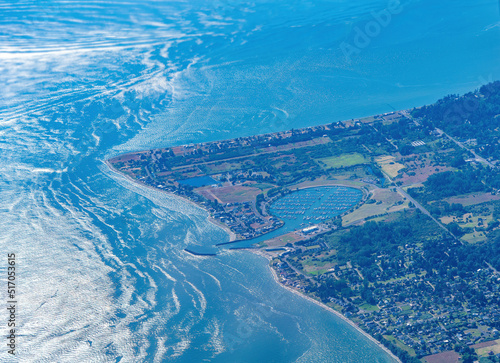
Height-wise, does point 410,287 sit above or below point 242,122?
below

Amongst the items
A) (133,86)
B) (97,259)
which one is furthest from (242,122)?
(97,259)

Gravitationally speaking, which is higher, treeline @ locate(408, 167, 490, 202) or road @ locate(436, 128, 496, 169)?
road @ locate(436, 128, 496, 169)

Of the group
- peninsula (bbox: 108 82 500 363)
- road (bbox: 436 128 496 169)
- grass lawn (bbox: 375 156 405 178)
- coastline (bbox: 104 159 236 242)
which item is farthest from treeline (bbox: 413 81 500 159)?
coastline (bbox: 104 159 236 242)

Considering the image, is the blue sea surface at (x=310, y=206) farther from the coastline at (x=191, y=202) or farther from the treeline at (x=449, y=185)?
the treeline at (x=449, y=185)

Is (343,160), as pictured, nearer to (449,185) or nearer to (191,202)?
(449,185)

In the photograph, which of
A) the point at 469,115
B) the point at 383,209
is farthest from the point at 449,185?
the point at 469,115

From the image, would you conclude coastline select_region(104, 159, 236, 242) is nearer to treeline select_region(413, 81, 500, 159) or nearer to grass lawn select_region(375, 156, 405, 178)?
grass lawn select_region(375, 156, 405, 178)

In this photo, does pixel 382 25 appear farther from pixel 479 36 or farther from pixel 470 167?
pixel 470 167

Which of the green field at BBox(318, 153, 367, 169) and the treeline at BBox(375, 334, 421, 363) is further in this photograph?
the green field at BBox(318, 153, 367, 169)
